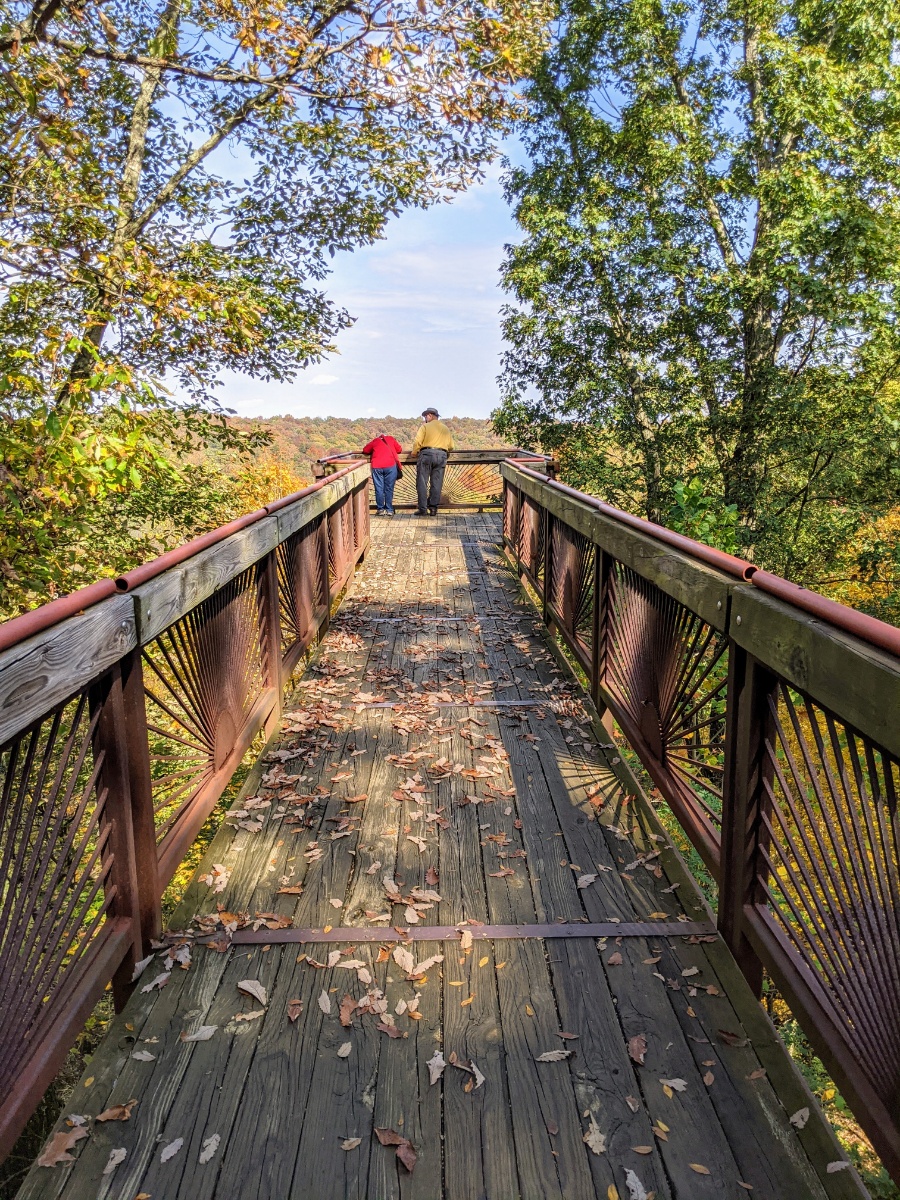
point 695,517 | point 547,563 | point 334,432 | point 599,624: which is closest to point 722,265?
point 695,517

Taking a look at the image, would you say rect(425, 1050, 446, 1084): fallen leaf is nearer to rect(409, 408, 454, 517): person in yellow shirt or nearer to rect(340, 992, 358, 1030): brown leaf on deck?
rect(340, 992, 358, 1030): brown leaf on deck

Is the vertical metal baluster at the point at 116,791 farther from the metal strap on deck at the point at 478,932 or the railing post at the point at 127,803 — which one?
the metal strap on deck at the point at 478,932

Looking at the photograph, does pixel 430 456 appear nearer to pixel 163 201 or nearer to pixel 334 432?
pixel 163 201

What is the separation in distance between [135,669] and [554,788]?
2.21 meters

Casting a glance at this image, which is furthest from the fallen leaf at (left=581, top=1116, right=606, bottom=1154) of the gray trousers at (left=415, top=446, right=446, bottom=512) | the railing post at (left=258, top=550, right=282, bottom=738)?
the gray trousers at (left=415, top=446, right=446, bottom=512)

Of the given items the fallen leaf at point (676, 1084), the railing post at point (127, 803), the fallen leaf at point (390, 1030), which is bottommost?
the fallen leaf at point (390, 1030)

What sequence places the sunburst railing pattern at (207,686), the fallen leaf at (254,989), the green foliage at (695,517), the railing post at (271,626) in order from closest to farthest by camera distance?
the fallen leaf at (254,989), the sunburst railing pattern at (207,686), the railing post at (271,626), the green foliage at (695,517)

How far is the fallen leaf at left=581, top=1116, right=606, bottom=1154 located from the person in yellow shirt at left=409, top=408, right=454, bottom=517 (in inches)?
483

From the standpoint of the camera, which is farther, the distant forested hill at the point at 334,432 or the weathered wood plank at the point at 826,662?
the distant forested hill at the point at 334,432

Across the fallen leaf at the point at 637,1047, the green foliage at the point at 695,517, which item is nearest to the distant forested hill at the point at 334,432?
the green foliage at the point at 695,517

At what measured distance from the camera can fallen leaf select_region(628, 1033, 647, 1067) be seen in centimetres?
220

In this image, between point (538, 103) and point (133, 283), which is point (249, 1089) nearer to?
point (133, 283)

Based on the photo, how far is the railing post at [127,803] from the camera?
7.60 ft

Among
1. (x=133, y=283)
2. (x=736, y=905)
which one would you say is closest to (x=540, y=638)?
(x=736, y=905)
